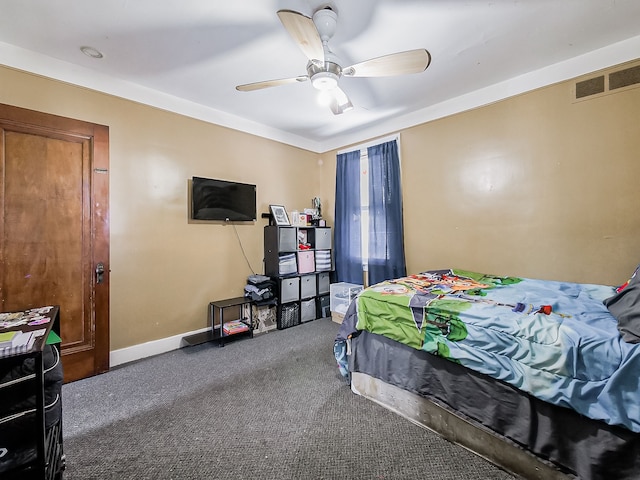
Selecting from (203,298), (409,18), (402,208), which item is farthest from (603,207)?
(203,298)

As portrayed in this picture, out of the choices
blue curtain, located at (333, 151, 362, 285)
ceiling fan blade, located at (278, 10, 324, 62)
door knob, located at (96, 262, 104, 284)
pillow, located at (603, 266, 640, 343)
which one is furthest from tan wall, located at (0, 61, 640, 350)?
ceiling fan blade, located at (278, 10, 324, 62)

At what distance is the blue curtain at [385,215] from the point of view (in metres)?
3.48

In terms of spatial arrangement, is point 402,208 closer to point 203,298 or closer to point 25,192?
point 203,298

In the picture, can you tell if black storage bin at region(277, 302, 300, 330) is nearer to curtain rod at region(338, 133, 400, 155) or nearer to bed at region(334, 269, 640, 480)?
bed at region(334, 269, 640, 480)

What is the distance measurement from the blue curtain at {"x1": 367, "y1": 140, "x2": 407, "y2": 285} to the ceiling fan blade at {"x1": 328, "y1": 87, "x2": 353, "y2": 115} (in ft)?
4.31

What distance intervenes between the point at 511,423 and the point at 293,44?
9.09ft

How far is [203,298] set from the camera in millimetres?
3209

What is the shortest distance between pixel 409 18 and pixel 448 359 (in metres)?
2.21

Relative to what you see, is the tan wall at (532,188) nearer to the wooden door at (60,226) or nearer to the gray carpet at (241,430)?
the gray carpet at (241,430)

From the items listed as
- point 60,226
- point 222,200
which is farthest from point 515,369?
point 60,226

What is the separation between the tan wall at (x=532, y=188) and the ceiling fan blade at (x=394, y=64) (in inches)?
56.1

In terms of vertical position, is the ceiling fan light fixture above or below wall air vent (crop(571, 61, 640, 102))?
below

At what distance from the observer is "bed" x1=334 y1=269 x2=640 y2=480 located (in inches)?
44.5

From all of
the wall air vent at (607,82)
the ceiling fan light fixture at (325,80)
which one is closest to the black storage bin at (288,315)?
the ceiling fan light fixture at (325,80)
